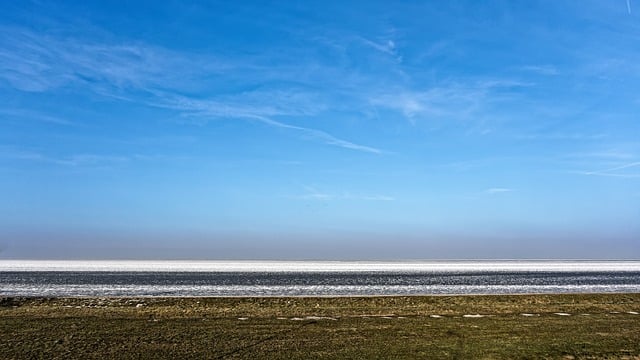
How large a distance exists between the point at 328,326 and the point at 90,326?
564 cm

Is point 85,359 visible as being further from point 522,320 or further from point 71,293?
point 71,293

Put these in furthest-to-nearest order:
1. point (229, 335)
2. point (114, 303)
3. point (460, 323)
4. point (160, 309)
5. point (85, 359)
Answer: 1. point (114, 303)
2. point (160, 309)
3. point (460, 323)
4. point (229, 335)
5. point (85, 359)

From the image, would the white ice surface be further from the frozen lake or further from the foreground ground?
the foreground ground

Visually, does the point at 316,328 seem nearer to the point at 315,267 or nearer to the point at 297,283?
the point at 297,283

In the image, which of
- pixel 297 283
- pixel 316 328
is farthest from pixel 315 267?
pixel 316 328

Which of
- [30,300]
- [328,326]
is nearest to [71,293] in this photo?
[30,300]

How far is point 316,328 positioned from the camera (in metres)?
12.8

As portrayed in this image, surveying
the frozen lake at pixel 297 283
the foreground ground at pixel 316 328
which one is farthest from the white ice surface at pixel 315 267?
the foreground ground at pixel 316 328

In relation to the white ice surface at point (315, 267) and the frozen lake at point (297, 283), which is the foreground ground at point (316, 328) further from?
the white ice surface at point (315, 267)

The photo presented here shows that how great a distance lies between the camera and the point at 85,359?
32.7 ft

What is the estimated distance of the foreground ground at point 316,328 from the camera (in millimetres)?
10594

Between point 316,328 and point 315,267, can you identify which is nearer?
point 316,328

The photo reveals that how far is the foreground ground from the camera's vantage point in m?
10.6

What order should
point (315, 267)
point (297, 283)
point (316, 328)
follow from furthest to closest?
point (315, 267) → point (297, 283) → point (316, 328)
